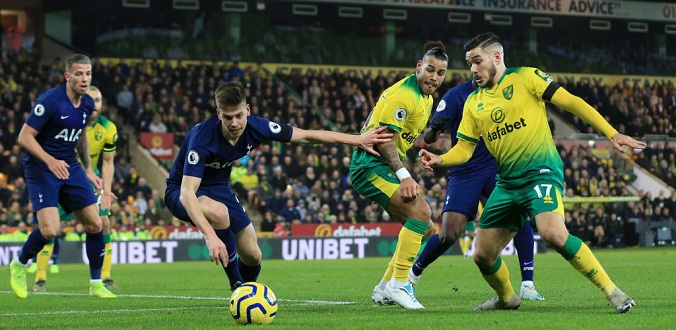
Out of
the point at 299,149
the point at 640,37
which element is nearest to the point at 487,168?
the point at 299,149

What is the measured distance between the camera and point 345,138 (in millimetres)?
9320

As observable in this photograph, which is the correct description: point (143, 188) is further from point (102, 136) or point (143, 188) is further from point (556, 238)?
point (556, 238)

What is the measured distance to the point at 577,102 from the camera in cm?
884

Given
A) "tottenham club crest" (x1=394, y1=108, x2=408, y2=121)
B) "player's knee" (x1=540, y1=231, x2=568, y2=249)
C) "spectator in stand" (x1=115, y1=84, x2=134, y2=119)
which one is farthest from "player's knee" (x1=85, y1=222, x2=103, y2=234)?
"spectator in stand" (x1=115, y1=84, x2=134, y2=119)

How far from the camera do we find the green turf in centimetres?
848

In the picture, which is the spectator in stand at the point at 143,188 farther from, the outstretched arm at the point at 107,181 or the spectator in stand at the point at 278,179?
the outstretched arm at the point at 107,181

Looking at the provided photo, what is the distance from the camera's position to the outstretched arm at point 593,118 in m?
8.44

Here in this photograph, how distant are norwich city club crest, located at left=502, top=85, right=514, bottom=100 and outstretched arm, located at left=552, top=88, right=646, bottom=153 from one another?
1.34 ft

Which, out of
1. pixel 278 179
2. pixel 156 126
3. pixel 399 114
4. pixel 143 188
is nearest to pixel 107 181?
pixel 399 114

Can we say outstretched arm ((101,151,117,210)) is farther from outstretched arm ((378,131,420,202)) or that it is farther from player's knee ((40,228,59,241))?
outstretched arm ((378,131,420,202))

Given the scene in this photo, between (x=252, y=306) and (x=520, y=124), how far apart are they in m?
2.73

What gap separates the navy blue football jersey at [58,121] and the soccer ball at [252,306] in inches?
175

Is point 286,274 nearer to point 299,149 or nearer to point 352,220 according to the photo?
point 352,220

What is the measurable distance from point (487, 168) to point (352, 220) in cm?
1852
